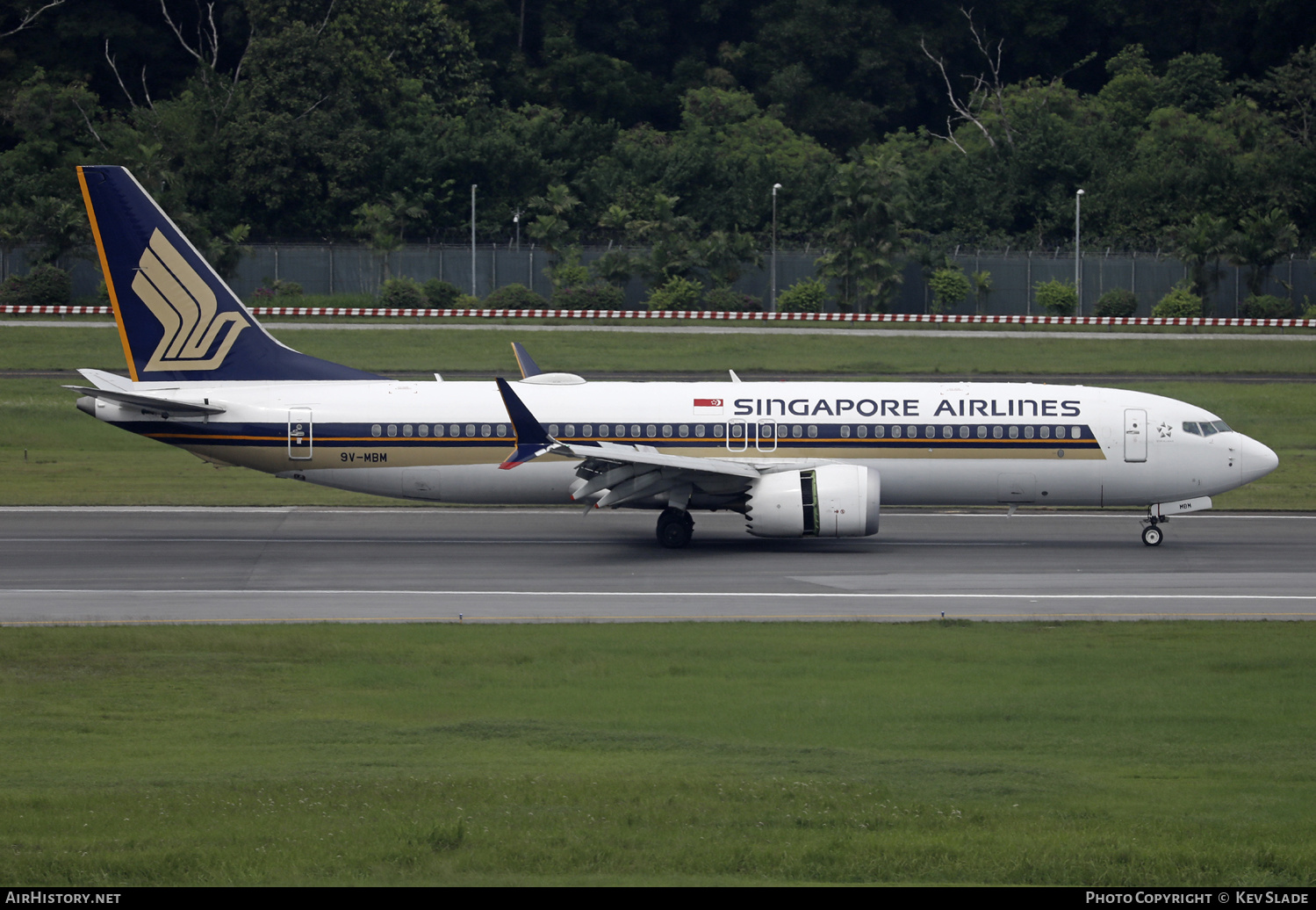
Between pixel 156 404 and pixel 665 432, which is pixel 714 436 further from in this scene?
pixel 156 404

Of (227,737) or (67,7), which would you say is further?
(67,7)

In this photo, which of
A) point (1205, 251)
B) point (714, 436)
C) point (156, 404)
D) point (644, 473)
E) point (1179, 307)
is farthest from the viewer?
point (1205, 251)

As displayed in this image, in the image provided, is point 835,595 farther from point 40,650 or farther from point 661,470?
point 40,650

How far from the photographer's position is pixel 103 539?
33781mm

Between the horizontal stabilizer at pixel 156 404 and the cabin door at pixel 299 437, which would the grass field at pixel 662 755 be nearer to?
the horizontal stabilizer at pixel 156 404

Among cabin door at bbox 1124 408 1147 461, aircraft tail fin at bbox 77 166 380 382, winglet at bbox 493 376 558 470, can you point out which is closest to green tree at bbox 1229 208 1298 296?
cabin door at bbox 1124 408 1147 461

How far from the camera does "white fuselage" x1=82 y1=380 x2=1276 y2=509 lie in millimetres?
33938

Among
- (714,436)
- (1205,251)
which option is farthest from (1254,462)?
(1205,251)

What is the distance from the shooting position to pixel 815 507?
31578mm

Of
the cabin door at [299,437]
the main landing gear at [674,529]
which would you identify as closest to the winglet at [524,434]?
the main landing gear at [674,529]

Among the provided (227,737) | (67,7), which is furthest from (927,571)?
(67,7)

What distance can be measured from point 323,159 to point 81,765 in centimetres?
9112

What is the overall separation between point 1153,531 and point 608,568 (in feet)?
43.1

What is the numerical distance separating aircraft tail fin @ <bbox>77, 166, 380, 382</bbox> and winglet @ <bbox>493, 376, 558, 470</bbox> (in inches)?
259
